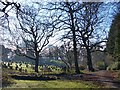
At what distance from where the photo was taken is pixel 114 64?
21.1 feet

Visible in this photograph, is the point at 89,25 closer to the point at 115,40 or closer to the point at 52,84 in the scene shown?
the point at 115,40

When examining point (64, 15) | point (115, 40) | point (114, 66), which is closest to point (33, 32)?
point (64, 15)

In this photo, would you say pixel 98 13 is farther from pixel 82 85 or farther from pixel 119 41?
pixel 82 85

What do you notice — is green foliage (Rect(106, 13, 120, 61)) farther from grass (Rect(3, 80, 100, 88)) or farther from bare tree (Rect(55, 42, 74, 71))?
grass (Rect(3, 80, 100, 88))

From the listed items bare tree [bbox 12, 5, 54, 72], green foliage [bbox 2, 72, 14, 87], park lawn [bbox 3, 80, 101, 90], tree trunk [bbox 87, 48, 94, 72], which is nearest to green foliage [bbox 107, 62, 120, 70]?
tree trunk [bbox 87, 48, 94, 72]

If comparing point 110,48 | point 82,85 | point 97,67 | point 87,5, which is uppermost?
point 87,5

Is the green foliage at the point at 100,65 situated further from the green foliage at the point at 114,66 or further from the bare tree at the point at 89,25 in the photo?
the bare tree at the point at 89,25

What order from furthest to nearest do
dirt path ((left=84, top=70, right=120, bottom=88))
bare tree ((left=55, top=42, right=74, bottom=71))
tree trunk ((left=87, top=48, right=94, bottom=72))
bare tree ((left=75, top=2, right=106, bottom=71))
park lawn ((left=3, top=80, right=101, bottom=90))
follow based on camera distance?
bare tree ((left=75, top=2, right=106, bottom=71))
bare tree ((left=55, top=42, right=74, bottom=71))
tree trunk ((left=87, top=48, right=94, bottom=72))
dirt path ((left=84, top=70, right=120, bottom=88))
park lawn ((left=3, top=80, right=101, bottom=90))

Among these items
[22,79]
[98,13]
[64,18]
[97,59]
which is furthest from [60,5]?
[22,79]

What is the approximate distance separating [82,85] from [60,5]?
2.19m

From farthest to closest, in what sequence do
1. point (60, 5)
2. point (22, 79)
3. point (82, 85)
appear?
point (60, 5), point (22, 79), point (82, 85)

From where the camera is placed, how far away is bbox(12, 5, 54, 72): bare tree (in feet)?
21.4

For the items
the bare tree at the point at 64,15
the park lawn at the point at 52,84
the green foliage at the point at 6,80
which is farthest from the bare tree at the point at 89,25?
the green foliage at the point at 6,80

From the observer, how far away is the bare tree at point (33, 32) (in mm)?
6513
